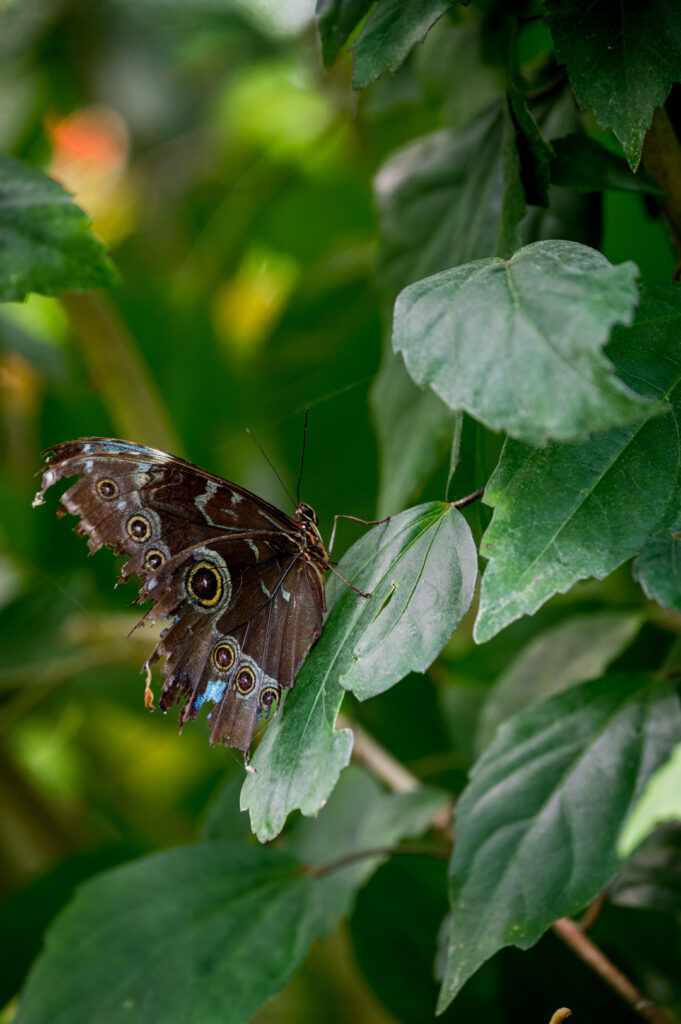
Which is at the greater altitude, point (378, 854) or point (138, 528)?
point (138, 528)

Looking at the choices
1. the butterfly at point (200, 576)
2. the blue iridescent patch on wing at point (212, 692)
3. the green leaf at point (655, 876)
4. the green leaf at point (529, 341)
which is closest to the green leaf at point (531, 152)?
the green leaf at point (529, 341)

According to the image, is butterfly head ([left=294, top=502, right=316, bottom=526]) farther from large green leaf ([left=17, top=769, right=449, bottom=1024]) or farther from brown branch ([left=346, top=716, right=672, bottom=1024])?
large green leaf ([left=17, top=769, right=449, bottom=1024])

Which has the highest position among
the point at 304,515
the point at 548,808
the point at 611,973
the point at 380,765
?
the point at 304,515

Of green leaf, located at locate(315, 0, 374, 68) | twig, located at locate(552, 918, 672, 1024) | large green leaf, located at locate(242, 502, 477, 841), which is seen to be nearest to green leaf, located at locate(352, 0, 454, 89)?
green leaf, located at locate(315, 0, 374, 68)

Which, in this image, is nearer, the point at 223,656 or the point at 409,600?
the point at 409,600

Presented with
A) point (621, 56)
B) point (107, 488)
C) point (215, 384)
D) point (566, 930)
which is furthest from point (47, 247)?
point (215, 384)

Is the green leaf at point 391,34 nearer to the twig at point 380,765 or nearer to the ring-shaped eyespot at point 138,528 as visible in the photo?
the ring-shaped eyespot at point 138,528

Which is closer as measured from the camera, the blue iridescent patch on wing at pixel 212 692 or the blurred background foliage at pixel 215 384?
the blue iridescent patch on wing at pixel 212 692

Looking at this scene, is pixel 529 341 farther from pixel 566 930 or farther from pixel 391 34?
pixel 566 930
